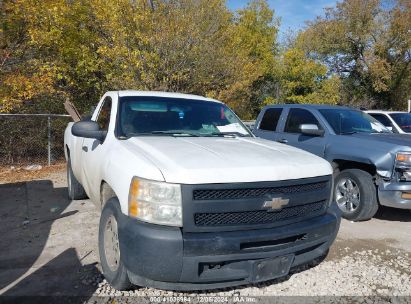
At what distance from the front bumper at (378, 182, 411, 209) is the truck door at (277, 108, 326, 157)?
3.88 ft

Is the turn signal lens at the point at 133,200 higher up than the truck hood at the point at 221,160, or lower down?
lower down

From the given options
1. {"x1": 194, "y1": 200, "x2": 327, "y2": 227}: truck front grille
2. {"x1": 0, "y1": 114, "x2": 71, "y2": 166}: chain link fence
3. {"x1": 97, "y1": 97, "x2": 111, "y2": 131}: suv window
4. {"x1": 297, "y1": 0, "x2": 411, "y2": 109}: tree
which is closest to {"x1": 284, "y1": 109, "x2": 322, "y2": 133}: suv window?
{"x1": 97, "y1": 97, "x2": 111, "y2": 131}: suv window

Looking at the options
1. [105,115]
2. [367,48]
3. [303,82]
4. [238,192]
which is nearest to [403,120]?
[105,115]

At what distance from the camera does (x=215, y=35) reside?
14.4m

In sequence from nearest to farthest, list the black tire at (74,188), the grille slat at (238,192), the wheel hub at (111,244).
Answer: the grille slat at (238,192) < the wheel hub at (111,244) < the black tire at (74,188)

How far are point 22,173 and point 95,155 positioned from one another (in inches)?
254

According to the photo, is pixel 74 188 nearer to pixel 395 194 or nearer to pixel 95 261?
pixel 95 261

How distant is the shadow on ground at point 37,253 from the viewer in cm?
351

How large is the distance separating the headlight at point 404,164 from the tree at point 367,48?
80.1 feet

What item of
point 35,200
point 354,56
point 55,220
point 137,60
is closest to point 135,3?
point 137,60

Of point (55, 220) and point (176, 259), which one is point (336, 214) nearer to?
point (176, 259)

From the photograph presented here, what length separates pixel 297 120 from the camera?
23.5ft

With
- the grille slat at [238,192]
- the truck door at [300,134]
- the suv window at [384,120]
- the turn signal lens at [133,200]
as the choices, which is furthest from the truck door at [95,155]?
the suv window at [384,120]

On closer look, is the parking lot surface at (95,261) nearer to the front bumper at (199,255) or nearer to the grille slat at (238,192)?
the front bumper at (199,255)
